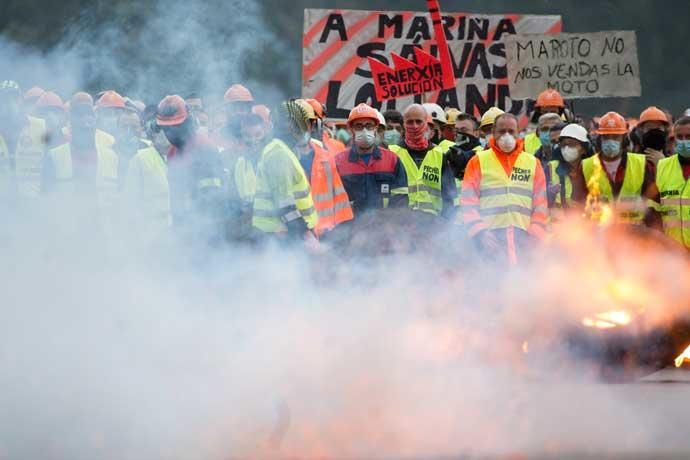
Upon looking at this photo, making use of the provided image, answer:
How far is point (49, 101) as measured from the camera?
20.9 feet

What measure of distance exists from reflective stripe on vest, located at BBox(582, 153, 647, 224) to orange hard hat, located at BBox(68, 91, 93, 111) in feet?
13.8

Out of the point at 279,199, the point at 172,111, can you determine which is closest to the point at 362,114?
the point at 279,199

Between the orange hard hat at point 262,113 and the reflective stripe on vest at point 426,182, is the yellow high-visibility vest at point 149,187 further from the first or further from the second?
the reflective stripe on vest at point 426,182

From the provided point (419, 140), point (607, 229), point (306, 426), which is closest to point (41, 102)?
point (306, 426)

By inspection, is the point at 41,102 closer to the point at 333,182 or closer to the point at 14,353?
the point at 14,353

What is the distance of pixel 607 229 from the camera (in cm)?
686

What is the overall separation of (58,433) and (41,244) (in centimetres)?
112

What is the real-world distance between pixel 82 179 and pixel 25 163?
37 cm

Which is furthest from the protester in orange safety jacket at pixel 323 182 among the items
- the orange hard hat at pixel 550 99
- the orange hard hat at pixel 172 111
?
the orange hard hat at pixel 550 99

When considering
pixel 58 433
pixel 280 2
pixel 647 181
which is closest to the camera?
pixel 58 433

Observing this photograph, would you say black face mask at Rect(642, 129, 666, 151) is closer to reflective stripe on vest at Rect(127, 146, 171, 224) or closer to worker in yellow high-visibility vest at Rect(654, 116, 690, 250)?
worker in yellow high-visibility vest at Rect(654, 116, 690, 250)

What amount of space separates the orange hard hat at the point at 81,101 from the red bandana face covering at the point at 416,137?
3937 mm

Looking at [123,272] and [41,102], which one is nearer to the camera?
[41,102]

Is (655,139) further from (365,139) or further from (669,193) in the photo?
(365,139)
